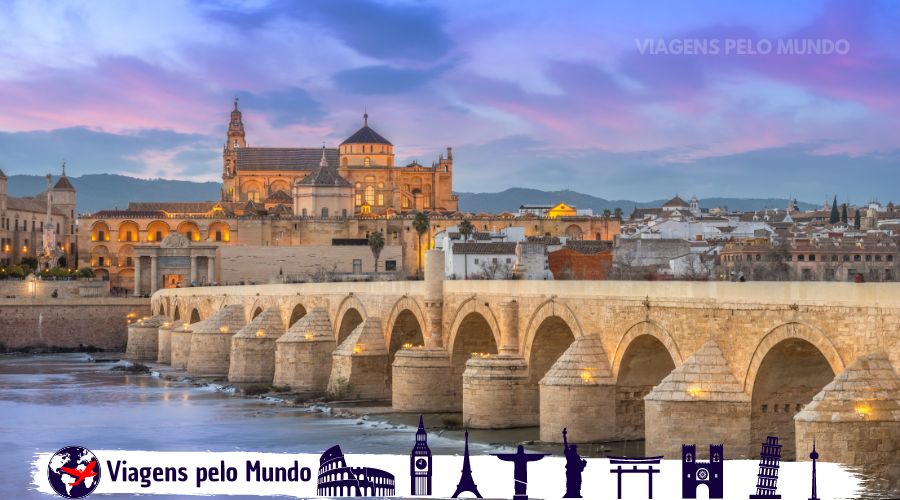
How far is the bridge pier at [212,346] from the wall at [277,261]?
38.9m

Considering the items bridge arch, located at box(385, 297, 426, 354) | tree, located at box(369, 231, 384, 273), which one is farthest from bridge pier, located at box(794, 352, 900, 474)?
tree, located at box(369, 231, 384, 273)

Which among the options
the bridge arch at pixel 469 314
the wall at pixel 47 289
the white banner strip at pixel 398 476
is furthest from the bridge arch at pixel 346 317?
the wall at pixel 47 289

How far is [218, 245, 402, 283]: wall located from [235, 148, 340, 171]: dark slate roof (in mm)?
26067

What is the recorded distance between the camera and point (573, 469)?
22531mm

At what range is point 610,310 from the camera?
26531 millimetres

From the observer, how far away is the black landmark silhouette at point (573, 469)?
21.4 m

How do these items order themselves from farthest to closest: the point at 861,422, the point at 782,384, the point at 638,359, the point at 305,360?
the point at 305,360
the point at 638,359
the point at 782,384
the point at 861,422

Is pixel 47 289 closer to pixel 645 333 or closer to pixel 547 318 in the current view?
pixel 547 318

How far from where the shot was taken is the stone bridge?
61.8 feet

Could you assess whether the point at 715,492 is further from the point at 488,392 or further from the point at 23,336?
the point at 23,336

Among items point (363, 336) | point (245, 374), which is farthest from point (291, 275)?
point (363, 336)

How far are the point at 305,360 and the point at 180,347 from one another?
53.4 feet

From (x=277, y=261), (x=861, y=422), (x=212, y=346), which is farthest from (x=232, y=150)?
(x=861, y=422)

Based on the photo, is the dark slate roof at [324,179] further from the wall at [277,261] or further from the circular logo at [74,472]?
the circular logo at [74,472]
